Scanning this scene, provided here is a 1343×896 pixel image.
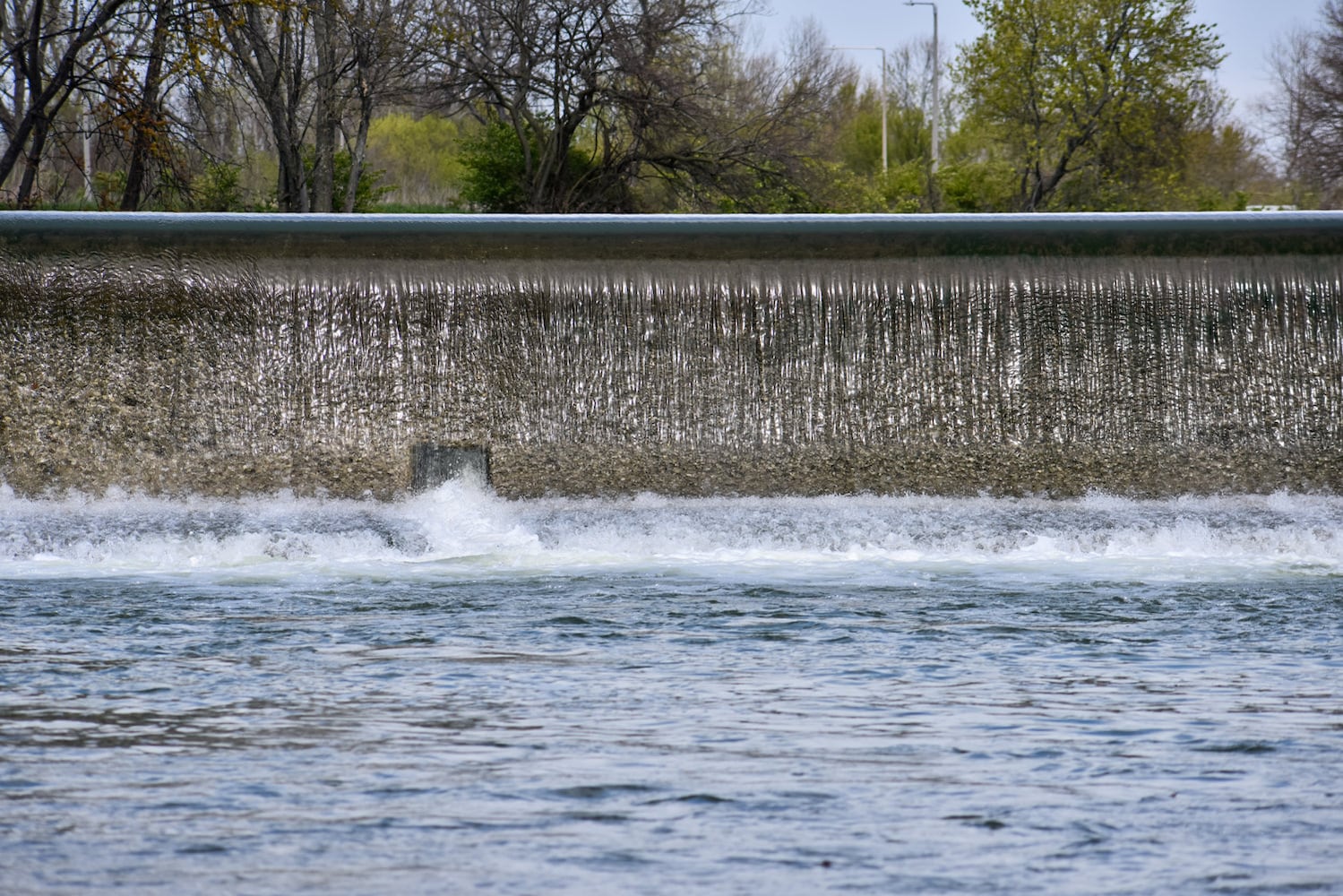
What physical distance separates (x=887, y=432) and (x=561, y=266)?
194 cm

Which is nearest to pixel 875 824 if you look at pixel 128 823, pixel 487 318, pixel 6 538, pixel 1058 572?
pixel 128 823

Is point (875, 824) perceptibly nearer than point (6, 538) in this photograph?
Yes

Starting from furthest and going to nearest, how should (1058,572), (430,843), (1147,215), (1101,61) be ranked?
(1101,61), (1147,215), (1058,572), (430,843)

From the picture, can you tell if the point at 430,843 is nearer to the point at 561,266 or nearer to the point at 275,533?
the point at 275,533

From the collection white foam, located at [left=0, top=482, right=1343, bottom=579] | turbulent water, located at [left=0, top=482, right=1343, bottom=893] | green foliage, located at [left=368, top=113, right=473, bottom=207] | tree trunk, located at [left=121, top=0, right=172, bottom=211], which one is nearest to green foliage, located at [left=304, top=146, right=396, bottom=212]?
tree trunk, located at [left=121, top=0, right=172, bottom=211]

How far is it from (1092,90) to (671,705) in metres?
→ 26.6

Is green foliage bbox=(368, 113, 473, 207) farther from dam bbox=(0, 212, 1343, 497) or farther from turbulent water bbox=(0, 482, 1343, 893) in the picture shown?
turbulent water bbox=(0, 482, 1343, 893)

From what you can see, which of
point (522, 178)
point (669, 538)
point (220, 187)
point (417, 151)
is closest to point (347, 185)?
point (522, 178)

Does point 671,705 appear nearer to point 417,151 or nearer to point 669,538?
point 669,538

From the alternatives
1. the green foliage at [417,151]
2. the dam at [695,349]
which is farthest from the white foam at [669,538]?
the green foliage at [417,151]

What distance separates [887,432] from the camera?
29.5 feet

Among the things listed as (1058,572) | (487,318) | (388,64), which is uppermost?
(388,64)

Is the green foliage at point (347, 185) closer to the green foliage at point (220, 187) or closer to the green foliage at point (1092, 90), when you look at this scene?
the green foliage at point (220, 187)

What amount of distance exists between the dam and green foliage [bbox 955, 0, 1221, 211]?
20464 millimetres
